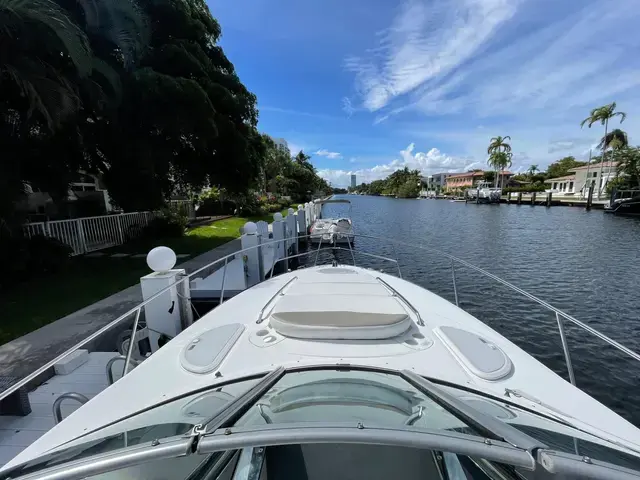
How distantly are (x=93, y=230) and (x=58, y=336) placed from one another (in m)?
7.55

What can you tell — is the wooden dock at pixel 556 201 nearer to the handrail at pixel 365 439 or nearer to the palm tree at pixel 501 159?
the palm tree at pixel 501 159

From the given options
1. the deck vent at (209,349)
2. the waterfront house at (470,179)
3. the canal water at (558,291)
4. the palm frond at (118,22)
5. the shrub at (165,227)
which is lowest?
the canal water at (558,291)

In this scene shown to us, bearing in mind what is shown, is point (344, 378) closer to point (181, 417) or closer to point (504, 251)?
point (181, 417)

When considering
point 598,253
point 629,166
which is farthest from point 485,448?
point 629,166

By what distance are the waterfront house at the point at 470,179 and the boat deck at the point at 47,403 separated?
A: 284 ft

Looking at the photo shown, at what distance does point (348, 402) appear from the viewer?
160cm

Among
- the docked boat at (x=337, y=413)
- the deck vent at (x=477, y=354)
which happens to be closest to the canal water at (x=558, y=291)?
the deck vent at (x=477, y=354)

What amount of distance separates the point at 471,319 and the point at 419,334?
128 centimetres

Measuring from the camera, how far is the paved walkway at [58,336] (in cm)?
357

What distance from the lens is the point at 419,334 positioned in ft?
8.63

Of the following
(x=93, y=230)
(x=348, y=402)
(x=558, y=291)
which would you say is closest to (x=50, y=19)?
(x=93, y=230)

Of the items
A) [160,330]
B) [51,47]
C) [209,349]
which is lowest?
[160,330]

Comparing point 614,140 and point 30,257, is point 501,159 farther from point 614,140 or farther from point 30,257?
point 30,257

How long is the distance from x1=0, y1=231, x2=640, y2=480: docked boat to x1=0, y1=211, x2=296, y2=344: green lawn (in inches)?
148
